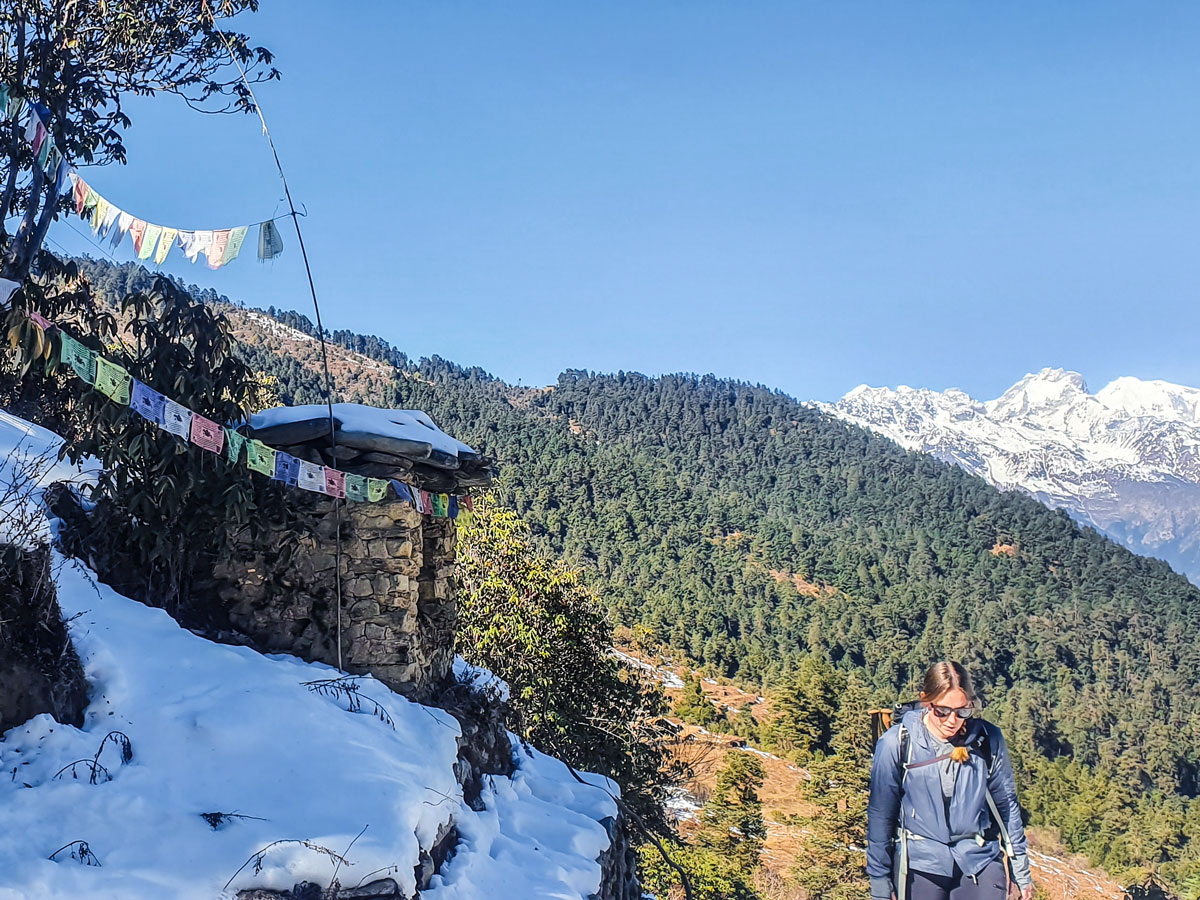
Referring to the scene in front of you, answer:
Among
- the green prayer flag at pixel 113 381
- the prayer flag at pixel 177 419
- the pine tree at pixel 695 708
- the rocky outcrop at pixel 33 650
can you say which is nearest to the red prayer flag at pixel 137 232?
the prayer flag at pixel 177 419

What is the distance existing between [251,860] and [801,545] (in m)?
93.4

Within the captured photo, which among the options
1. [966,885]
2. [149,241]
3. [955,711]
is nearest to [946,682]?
[955,711]

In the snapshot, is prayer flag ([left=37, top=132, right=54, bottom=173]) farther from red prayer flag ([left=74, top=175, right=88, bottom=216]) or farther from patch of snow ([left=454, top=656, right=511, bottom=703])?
patch of snow ([left=454, top=656, right=511, bottom=703])

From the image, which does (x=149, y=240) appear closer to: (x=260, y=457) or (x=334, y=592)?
(x=260, y=457)

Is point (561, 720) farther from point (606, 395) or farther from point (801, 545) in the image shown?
point (606, 395)

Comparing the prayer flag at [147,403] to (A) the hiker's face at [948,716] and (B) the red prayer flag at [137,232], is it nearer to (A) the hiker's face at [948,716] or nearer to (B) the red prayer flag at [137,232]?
(B) the red prayer flag at [137,232]

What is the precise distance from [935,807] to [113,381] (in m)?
4.95

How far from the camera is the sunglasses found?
11.8ft

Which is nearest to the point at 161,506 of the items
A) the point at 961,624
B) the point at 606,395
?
the point at 961,624

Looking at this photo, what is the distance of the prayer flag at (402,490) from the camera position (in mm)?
6699

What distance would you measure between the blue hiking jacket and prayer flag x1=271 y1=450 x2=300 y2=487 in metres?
4.38

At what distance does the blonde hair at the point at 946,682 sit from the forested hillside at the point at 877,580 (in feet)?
148

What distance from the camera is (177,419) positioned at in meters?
5.52

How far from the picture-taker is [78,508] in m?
6.10
